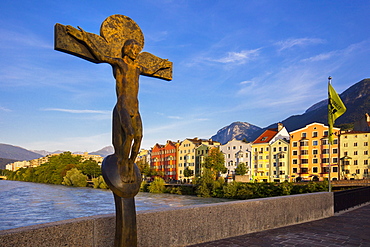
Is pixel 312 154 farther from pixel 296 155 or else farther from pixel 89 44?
pixel 89 44

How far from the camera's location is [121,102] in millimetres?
4168

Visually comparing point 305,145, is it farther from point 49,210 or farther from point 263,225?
point 263,225

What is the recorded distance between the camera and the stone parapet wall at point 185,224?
4.11 metres

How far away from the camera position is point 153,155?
105m

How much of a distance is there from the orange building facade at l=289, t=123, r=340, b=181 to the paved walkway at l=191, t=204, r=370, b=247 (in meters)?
62.0

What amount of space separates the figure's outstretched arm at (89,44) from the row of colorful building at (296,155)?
57013 mm

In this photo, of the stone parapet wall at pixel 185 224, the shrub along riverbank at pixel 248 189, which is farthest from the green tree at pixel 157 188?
the stone parapet wall at pixel 185 224

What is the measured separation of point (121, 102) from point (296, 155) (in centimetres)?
7045

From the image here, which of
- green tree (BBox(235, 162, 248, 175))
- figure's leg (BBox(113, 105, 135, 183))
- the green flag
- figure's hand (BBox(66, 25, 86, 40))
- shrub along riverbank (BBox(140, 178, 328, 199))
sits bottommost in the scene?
shrub along riverbank (BBox(140, 178, 328, 199))

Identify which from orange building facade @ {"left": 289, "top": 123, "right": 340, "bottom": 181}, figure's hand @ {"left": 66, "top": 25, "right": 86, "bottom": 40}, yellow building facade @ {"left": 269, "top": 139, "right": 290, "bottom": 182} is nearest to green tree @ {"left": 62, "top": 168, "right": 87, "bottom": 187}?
yellow building facade @ {"left": 269, "top": 139, "right": 290, "bottom": 182}

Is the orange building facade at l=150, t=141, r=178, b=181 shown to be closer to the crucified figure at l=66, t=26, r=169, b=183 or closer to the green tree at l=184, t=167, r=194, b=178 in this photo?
the green tree at l=184, t=167, r=194, b=178

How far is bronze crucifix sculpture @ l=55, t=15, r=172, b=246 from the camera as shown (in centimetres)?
407

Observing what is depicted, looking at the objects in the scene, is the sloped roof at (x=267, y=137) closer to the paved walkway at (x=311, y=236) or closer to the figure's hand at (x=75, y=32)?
the paved walkway at (x=311, y=236)

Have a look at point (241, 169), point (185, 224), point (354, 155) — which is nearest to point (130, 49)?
point (185, 224)
